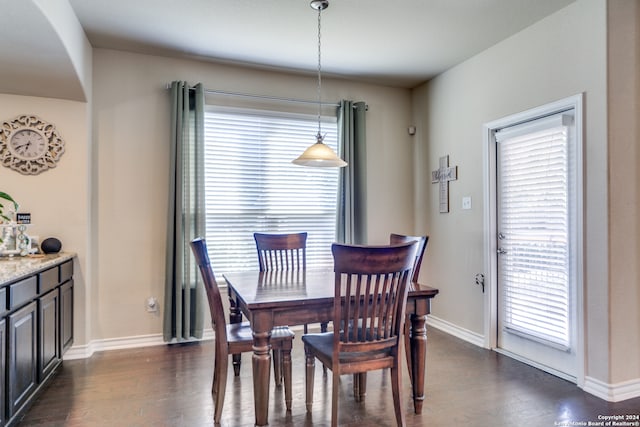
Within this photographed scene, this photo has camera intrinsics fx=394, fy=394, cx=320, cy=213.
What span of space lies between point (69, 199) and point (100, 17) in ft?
4.87

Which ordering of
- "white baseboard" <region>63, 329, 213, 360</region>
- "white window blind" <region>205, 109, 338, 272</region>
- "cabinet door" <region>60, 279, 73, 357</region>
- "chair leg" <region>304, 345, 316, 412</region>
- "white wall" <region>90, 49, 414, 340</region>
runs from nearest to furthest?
"chair leg" <region>304, 345, 316, 412</region> < "cabinet door" <region>60, 279, 73, 357</region> < "white baseboard" <region>63, 329, 213, 360</region> < "white wall" <region>90, 49, 414, 340</region> < "white window blind" <region>205, 109, 338, 272</region>

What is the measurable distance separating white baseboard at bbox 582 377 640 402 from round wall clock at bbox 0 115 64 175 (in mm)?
4398

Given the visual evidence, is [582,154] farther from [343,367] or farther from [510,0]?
[343,367]

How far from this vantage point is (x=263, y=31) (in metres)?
3.31

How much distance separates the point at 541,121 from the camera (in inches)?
123

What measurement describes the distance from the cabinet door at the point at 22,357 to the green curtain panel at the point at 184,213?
1.30m

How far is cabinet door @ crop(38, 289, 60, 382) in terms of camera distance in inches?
99.9

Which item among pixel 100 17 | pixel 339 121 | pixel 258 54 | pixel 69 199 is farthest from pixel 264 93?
pixel 69 199

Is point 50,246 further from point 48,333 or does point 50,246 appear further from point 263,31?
point 263,31

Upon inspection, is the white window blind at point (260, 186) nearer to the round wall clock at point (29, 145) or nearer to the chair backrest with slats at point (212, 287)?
the round wall clock at point (29, 145)

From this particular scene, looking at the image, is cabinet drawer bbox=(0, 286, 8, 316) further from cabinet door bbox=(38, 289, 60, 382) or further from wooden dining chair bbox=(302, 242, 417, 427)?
wooden dining chair bbox=(302, 242, 417, 427)

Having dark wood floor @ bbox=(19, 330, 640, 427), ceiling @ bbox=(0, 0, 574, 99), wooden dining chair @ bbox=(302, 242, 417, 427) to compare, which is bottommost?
dark wood floor @ bbox=(19, 330, 640, 427)


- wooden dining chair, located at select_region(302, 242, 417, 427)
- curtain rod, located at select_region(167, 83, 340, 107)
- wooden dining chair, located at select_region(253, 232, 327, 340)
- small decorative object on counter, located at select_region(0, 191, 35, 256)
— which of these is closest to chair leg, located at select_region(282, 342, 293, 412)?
wooden dining chair, located at select_region(302, 242, 417, 427)

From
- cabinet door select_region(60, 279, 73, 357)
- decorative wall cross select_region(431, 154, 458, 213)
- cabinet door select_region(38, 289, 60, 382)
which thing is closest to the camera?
cabinet door select_region(38, 289, 60, 382)
